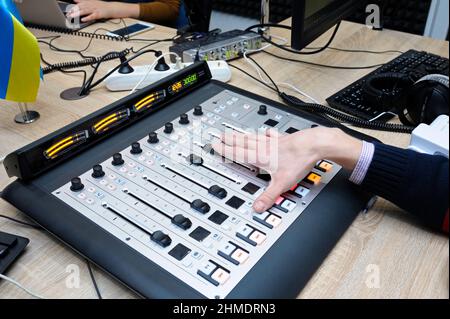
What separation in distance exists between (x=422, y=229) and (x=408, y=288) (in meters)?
0.12

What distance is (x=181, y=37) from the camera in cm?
127

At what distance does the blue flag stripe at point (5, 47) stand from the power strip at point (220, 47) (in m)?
0.42

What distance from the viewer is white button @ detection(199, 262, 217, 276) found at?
50 centimetres

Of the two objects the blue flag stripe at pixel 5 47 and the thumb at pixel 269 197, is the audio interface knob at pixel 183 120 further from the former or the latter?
the blue flag stripe at pixel 5 47

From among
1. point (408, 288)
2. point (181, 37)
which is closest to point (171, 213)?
point (408, 288)

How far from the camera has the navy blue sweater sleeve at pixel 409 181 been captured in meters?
0.55

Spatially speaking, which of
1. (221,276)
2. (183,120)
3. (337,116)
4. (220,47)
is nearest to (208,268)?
(221,276)

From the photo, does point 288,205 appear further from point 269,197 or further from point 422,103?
point 422,103

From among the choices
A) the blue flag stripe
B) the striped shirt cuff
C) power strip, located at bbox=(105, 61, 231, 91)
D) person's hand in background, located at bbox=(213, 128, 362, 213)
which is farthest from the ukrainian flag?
the striped shirt cuff

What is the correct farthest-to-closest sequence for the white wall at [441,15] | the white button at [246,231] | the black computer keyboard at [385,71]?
the black computer keyboard at [385,71]
the white button at [246,231]
the white wall at [441,15]

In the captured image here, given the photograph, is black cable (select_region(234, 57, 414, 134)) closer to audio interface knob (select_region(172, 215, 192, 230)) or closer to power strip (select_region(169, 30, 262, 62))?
power strip (select_region(169, 30, 262, 62))

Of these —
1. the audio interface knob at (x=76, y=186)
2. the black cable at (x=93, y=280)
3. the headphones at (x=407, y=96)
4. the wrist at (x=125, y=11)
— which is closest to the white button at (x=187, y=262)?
the black cable at (x=93, y=280)

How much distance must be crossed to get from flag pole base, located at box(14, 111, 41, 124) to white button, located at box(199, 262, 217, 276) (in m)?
0.58

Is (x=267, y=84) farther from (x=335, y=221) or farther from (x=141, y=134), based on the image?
(x=335, y=221)
